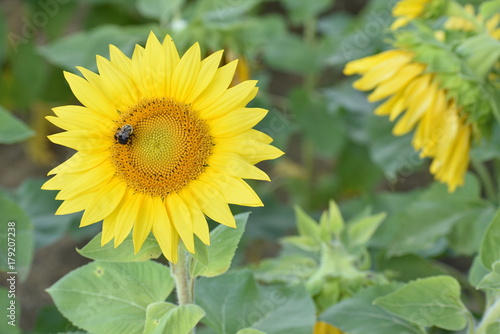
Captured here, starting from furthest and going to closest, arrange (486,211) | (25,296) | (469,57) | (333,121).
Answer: (25,296), (333,121), (486,211), (469,57)

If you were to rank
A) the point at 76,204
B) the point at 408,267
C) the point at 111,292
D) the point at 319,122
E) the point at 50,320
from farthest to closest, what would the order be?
the point at 319,122
the point at 50,320
the point at 408,267
the point at 111,292
the point at 76,204

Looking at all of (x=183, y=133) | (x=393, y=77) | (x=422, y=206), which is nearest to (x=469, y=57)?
(x=393, y=77)

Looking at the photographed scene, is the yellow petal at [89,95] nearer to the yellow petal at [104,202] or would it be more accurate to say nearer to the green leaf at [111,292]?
the yellow petal at [104,202]

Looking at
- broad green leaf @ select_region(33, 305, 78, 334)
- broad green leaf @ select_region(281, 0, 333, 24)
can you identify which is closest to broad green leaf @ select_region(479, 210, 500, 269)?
broad green leaf @ select_region(33, 305, 78, 334)

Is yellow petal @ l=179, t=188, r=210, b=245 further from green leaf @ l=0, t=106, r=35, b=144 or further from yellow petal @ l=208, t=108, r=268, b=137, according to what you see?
green leaf @ l=0, t=106, r=35, b=144

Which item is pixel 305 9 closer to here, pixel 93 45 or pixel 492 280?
pixel 93 45

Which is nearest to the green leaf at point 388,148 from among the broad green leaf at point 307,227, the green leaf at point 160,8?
the broad green leaf at point 307,227

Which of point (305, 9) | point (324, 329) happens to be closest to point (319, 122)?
point (305, 9)

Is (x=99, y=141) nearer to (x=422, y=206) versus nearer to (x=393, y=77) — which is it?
(x=393, y=77)
